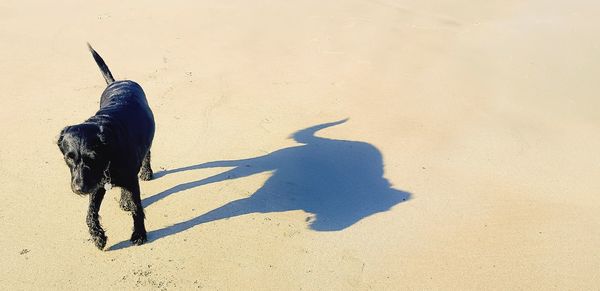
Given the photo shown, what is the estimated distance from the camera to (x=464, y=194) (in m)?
7.12

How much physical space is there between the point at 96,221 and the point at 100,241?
24cm

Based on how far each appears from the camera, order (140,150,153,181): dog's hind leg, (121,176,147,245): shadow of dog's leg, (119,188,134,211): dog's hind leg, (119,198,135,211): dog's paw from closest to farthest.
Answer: (121,176,147,245): shadow of dog's leg, (119,188,134,211): dog's hind leg, (119,198,135,211): dog's paw, (140,150,153,181): dog's hind leg

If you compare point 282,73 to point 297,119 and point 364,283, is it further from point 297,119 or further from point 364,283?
point 364,283

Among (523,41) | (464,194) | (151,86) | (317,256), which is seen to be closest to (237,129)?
(151,86)

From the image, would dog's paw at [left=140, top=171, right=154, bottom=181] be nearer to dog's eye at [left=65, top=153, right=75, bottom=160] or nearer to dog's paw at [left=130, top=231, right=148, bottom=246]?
dog's paw at [left=130, top=231, right=148, bottom=246]

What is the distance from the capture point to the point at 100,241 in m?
5.73

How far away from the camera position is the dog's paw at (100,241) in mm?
5719

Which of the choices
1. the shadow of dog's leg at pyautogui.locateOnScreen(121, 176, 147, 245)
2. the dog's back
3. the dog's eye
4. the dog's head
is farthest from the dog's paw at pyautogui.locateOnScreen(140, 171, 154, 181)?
the dog's eye

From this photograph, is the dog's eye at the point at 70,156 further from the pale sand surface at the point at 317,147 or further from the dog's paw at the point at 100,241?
the pale sand surface at the point at 317,147

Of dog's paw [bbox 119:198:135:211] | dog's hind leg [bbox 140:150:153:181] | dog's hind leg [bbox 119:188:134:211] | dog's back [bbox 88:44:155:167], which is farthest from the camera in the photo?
dog's hind leg [bbox 140:150:153:181]

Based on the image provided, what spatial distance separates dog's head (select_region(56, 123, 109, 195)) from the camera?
4.61m

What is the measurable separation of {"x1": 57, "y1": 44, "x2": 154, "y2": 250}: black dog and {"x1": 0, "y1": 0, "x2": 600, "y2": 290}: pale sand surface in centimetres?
52

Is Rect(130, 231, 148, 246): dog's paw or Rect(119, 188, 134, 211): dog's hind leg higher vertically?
Rect(119, 188, 134, 211): dog's hind leg

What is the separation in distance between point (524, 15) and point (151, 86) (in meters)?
10.5
